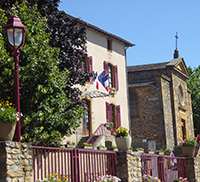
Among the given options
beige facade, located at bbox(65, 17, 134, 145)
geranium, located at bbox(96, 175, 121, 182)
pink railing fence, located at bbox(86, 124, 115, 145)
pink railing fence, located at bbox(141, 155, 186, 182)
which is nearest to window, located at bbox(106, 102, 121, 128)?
beige facade, located at bbox(65, 17, 134, 145)

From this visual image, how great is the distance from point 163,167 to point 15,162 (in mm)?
8895

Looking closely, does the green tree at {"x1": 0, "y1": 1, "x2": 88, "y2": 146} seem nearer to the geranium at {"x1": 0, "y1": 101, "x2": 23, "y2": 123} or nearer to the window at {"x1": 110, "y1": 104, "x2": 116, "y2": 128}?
the geranium at {"x1": 0, "y1": 101, "x2": 23, "y2": 123}

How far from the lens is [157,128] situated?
105ft

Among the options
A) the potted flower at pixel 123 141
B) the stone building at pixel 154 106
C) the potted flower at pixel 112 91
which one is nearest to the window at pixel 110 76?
the potted flower at pixel 112 91

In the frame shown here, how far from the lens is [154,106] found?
107ft

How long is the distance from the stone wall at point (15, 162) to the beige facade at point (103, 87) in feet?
43.8

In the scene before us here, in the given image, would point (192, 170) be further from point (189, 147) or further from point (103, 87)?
point (103, 87)

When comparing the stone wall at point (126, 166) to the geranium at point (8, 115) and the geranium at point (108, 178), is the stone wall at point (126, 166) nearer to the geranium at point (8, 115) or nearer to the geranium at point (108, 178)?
the geranium at point (108, 178)

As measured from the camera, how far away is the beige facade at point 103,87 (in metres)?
24.3

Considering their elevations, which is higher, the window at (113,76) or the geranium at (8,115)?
the window at (113,76)

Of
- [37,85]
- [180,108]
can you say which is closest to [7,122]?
[37,85]

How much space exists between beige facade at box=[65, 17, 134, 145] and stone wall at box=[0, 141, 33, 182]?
43.8 ft

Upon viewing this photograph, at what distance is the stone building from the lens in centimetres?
3203

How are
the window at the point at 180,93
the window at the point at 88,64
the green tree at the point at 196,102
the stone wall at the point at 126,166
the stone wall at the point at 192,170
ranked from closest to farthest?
the stone wall at the point at 126,166, the stone wall at the point at 192,170, the window at the point at 88,64, the window at the point at 180,93, the green tree at the point at 196,102
